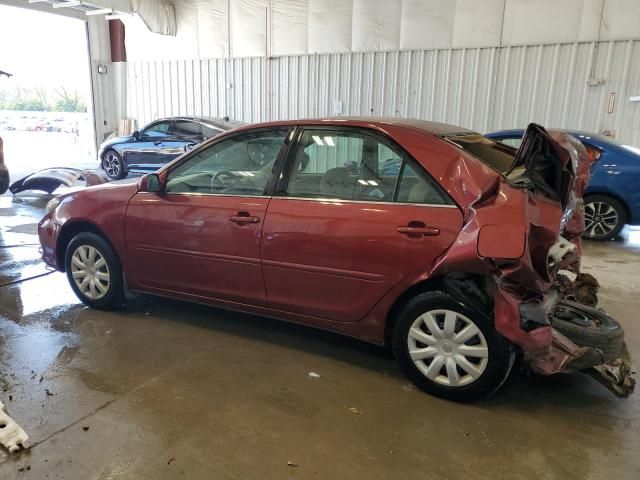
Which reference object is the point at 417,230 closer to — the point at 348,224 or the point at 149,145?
the point at 348,224

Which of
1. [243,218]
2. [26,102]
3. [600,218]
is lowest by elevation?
[600,218]

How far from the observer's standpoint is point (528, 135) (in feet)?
9.37

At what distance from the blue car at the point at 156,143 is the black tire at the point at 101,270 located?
678 centimetres

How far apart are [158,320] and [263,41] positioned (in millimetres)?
10593

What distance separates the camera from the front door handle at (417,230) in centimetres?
262

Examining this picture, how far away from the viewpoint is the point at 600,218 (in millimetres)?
6738

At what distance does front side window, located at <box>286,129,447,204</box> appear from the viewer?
2770mm

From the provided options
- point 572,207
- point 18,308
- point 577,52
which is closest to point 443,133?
point 572,207

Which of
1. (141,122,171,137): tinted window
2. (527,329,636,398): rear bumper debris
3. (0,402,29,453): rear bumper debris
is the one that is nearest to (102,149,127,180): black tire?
(141,122,171,137): tinted window

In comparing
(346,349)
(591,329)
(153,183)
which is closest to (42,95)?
(153,183)

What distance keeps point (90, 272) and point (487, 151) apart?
317 centimetres

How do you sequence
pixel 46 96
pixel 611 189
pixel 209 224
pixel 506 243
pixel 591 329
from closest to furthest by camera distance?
pixel 506 243, pixel 591 329, pixel 209 224, pixel 611 189, pixel 46 96

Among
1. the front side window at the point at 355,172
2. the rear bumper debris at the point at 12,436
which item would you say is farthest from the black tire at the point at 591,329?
the rear bumper debris at the point at 12,436

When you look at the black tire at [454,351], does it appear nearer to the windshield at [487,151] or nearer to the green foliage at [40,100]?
the windshield at [487,151]
